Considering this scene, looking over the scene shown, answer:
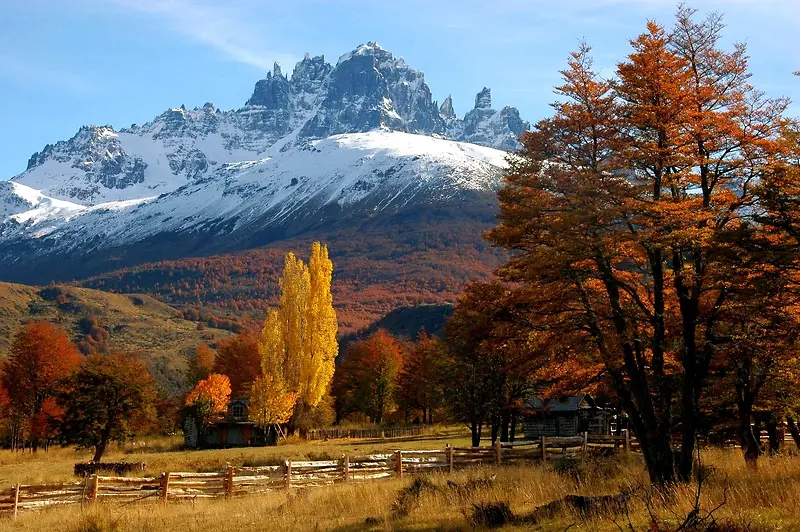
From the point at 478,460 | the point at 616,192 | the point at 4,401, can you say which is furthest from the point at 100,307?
the point at 616,192

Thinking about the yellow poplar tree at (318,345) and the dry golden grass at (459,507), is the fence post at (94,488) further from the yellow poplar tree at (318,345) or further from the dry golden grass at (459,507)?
the yellow poplar tree at (318,345)

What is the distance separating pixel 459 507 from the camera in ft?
50.3

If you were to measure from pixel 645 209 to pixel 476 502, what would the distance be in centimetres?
757

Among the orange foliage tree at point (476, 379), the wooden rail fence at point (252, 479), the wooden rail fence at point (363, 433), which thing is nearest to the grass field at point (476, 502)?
the wooden rail fence at point (252, 479)

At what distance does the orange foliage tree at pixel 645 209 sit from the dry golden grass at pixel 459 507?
2096mm

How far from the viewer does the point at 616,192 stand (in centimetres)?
1814

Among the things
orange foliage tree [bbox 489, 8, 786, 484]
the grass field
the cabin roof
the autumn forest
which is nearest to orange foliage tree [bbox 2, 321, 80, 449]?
the cabin roof

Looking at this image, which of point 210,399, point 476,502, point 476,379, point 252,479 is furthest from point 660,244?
point 210,399

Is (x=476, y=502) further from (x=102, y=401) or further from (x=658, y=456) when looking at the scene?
(x=102, y=401)

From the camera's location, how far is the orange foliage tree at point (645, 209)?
1761 centimetres

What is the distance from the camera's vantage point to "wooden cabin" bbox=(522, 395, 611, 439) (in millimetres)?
55844

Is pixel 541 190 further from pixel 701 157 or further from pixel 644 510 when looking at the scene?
pixel 644 510

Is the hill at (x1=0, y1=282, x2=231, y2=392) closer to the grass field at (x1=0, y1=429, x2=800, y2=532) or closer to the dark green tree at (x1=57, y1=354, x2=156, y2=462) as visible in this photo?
the dark green tree at (x1=57, y1=354, x2=156, y2=462)

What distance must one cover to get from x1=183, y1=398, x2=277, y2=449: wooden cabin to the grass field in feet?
145
